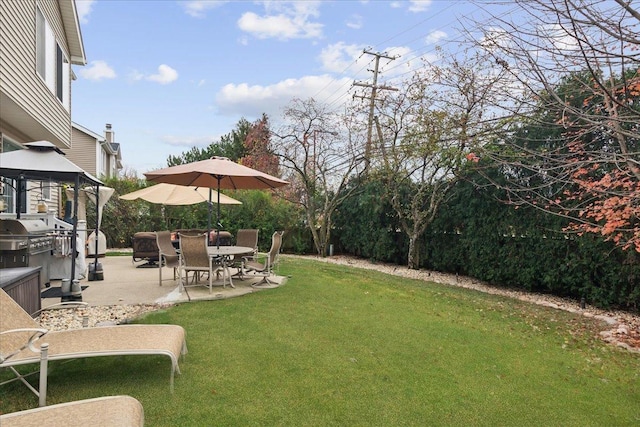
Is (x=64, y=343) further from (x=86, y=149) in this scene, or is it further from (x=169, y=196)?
(x=86, y=149)

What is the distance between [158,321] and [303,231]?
12.0 m

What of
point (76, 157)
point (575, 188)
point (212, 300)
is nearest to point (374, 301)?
point (212, 300)

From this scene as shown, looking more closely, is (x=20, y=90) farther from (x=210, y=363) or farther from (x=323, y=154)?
(x=323, y=154)

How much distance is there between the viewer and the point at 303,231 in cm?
1680

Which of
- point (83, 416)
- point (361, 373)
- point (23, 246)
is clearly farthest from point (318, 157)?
point (83, 416)

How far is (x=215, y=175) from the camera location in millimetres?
7410

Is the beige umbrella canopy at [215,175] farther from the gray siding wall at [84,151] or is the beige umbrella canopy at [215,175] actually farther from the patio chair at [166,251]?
the gray siding wall at [84,151]

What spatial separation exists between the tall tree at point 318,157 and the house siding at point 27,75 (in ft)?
→ 26.2

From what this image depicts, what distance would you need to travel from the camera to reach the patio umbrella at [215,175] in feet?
21.3

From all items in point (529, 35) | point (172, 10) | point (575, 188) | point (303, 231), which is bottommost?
point (303, 231)

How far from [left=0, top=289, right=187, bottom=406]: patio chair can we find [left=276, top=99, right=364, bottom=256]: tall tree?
12682mm

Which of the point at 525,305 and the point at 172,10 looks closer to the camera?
the point at 525,305

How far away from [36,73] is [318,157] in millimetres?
9869

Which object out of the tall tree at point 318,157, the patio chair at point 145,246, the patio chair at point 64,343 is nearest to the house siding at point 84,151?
the tall tree at point 318,157
